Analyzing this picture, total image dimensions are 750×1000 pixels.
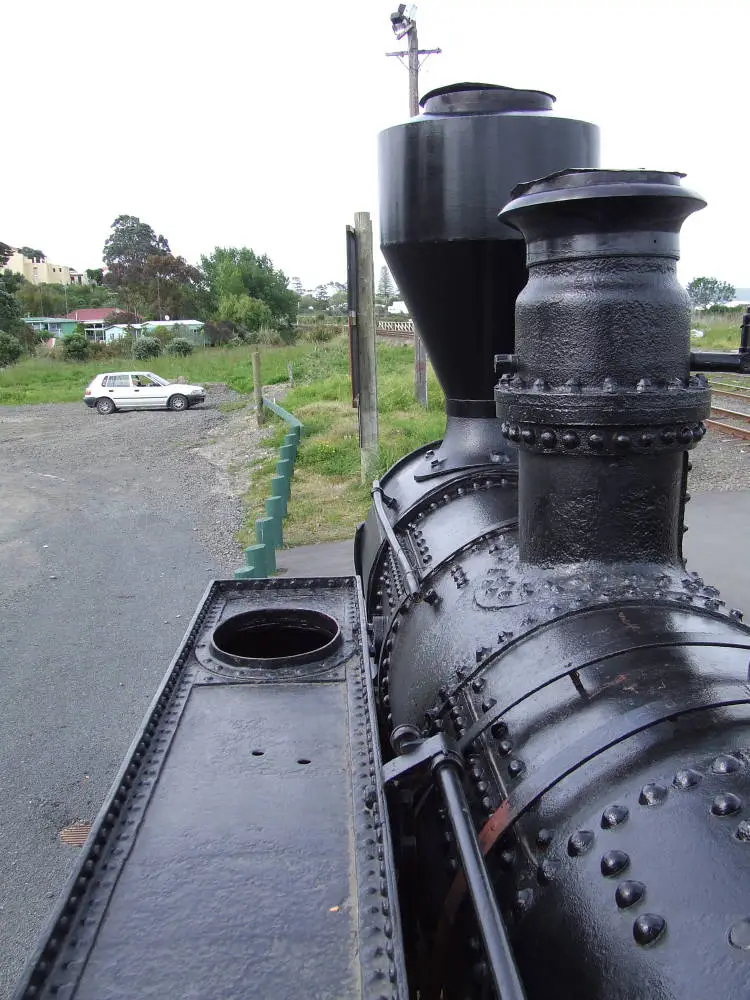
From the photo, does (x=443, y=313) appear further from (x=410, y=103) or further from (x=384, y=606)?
(x=410, y=103)

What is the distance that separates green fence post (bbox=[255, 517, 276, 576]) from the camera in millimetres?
7302

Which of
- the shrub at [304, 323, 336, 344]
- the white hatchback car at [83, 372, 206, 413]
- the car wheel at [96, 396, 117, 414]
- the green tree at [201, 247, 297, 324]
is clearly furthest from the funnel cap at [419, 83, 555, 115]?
the green tree at [201, 247, 297, 324]

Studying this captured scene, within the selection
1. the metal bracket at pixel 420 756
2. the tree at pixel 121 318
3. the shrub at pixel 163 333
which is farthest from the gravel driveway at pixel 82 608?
the tree at pixel 121 318

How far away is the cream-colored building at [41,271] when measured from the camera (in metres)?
99.1

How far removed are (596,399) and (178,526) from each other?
850cm

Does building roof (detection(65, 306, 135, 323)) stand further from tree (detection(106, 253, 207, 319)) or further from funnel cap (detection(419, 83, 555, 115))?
funnel cap (detection(419, 83, 555, 115))

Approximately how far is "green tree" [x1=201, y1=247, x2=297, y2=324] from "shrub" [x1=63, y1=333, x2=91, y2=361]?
1701 cm

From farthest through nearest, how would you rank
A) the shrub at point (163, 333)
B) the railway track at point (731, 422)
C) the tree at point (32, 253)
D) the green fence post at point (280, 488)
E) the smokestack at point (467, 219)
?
the tree at point (32, 253) → the shrub at point (163, 333) → the railway track at point (731, 422) → the green fence post at point (280, 488) → the smokestack at point (467, 219)

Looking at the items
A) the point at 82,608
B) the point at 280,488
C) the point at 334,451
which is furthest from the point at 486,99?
the point at 334,451

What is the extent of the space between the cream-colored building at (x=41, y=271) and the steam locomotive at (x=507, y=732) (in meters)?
99.4

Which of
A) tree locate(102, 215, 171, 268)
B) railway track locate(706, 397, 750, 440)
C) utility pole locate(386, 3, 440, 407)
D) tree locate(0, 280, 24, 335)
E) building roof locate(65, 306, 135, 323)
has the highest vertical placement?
tree locate(102, 215, 171, 268)

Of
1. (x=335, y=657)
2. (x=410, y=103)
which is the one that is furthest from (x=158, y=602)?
(x=410, y=103)

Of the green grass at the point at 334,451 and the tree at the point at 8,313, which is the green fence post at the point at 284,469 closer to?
the green grass at the point at 334,451

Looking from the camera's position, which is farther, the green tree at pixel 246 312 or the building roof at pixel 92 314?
the building roof at pixel 92 314
